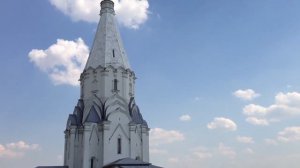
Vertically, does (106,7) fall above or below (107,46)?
above

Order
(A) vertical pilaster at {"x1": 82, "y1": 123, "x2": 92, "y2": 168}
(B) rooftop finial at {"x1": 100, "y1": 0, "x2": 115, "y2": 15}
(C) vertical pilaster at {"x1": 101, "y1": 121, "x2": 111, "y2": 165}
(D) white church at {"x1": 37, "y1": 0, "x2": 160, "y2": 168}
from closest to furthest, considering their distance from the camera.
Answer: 1. (C) vertical pilaster at {"x1": 101, "y1": 121, "x2": 111, "y2": 165}
2. (A) vertical pilaster at {"x1": 82, "y1": 123, "x2": 92, "y2": 168}
3. (D) white church at {"x1": 37, "y1": 0, "x2": 160, "y2": 168}
4. (B) rooftop finial at {"x1": 100, "y1": 0, "x2": 115, "y2": 15}

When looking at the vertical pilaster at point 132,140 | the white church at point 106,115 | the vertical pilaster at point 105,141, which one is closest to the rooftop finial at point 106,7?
the white church at point 106,115

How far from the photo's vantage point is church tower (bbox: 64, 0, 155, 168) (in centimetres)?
2934

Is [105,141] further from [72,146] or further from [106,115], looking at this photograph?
[72,146]

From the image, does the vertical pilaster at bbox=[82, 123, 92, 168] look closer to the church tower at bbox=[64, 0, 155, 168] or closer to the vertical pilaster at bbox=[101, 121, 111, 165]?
the church tower at bbox=[64, 0, 155, 168]

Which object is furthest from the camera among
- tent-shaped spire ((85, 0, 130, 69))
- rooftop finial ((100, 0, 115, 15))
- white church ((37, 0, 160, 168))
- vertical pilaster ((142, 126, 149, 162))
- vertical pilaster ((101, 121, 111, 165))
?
rooftop finial ((100, 0, 115, 15))

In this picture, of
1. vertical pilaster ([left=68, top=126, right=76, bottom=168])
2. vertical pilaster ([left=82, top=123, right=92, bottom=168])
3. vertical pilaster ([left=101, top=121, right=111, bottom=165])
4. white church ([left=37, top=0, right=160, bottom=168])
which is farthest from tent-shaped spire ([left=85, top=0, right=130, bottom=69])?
vertical pilaster ([left=68, top=126, right=76, bottom=168])

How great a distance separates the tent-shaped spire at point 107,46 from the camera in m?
32.7

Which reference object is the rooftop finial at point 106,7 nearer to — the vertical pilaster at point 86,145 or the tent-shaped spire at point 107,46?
the tent-shaped spire at point 107,46

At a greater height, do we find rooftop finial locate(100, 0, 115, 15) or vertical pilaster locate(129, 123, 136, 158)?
rooftop finial locate(100, 0, 115, 15)

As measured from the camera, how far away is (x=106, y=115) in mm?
30297

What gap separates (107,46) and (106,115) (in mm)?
6665

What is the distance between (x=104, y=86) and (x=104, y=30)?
5874 mm

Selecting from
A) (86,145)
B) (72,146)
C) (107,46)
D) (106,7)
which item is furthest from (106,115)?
(106,7)
